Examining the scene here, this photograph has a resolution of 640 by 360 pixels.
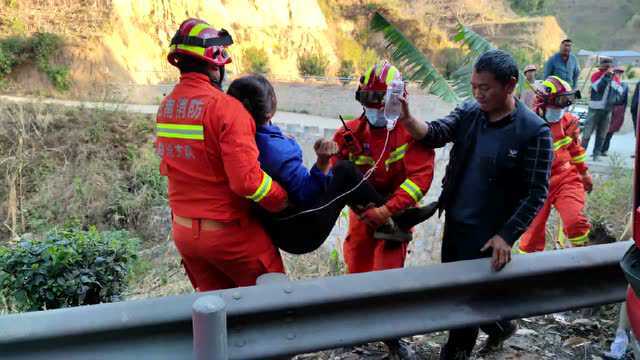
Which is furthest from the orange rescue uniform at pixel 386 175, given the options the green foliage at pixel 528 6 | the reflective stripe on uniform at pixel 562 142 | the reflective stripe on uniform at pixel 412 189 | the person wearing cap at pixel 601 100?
the green foliage at pixel 528 6

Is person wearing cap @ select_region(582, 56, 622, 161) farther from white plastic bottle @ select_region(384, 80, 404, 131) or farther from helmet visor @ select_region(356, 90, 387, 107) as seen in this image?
white plastic bottle @ select_region(384, 80, 404, 131)

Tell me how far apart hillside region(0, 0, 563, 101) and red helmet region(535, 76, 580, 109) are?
510 inches

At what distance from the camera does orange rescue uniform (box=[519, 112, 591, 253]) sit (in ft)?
14.5

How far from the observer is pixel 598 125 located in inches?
412

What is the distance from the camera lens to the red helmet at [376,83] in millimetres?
2980

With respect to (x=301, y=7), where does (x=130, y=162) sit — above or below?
below

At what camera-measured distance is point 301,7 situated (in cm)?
3378

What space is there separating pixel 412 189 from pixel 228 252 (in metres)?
1.14

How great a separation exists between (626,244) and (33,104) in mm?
14779

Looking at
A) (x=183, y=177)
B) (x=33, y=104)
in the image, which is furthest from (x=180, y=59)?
(x=33, y=104)

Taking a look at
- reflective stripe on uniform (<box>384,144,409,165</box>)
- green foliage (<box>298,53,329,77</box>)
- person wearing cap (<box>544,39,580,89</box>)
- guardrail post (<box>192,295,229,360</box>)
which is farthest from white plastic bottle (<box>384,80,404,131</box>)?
green foliage (<box>298,53,329,77</box>)

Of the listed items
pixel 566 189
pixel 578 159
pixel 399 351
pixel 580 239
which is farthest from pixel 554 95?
pixel 399 351

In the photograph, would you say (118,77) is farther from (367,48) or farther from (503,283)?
(503,283)

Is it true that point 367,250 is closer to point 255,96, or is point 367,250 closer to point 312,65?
point 255,96
